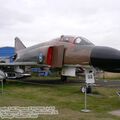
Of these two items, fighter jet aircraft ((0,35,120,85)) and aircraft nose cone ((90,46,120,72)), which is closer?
aircraft nose cone ((90,46,120,72))

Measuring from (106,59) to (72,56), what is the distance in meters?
2.28

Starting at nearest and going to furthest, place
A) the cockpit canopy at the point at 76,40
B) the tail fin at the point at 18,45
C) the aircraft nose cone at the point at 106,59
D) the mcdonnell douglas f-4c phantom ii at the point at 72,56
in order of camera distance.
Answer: the aircraft nose cone at the point at 106,59, the mcdonnell douglas f-4c phantom ii at the point at 72,56, the cockpit canopy at the point at 76,40, the tail fin at the point at 18,45

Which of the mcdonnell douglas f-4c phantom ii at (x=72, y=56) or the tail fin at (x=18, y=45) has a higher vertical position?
the tail fin at (x=18, y=45)

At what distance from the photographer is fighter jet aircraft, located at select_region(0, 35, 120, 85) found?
13.3 metres

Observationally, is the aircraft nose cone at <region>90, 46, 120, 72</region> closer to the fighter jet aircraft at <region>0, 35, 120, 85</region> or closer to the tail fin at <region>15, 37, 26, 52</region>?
the fighter jet aircraft at <region>0, 35, 120, 85</region>

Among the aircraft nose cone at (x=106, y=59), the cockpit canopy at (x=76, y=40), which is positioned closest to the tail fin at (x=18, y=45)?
the cockpit canopy at (x=76, y=40)

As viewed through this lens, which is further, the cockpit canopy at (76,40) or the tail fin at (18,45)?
the tail fin at (18,45)

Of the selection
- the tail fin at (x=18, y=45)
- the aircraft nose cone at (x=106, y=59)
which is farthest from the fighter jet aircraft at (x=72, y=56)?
the tail fin at (x=18, y=45)

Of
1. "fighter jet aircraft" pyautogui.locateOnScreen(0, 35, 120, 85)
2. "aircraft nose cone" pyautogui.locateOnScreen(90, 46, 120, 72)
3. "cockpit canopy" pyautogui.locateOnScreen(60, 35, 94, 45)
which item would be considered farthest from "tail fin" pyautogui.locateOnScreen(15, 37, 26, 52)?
"aircraft nose cone" pyautogui.locateOnScreen(90, 46, 120, 72)

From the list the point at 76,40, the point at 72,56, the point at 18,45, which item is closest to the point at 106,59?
the point at 72,56

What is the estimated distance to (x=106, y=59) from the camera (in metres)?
13.2

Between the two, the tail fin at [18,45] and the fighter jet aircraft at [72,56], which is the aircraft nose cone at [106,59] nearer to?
the fighter jet aircraft at [72,56]

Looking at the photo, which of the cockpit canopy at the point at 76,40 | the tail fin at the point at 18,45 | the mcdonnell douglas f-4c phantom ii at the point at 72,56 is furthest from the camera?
the tail fin at the point at 18,45

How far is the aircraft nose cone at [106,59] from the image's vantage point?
42.8 ft
